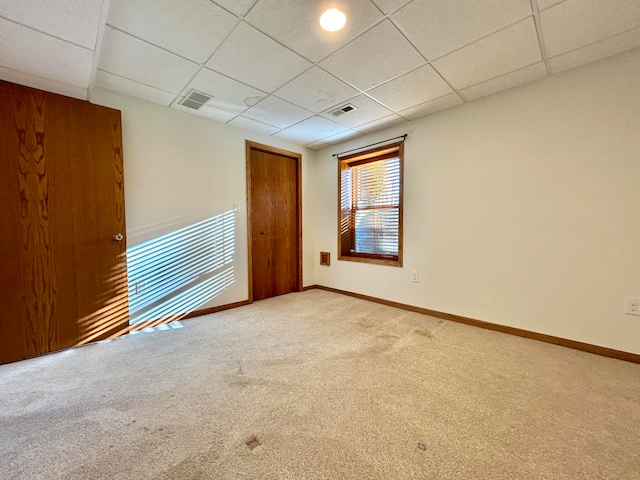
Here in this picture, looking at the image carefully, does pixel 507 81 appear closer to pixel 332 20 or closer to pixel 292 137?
pixel 332 20

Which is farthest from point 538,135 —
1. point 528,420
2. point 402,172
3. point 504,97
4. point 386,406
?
point 386,406

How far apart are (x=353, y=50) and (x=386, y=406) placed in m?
2.40

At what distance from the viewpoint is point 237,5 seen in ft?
4.92

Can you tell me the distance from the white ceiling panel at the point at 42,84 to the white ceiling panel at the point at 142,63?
325 millimetres

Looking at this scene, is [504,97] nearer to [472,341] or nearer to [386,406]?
[472,341]

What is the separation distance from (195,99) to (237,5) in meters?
1.33

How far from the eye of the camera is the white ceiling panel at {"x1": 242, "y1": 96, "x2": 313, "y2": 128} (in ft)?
8.70

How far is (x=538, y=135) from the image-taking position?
2.28 metres

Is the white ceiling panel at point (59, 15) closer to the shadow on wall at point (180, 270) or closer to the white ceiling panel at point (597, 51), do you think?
the shadow on wall at point (180, 270)

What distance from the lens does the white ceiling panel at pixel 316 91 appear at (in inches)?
86.7


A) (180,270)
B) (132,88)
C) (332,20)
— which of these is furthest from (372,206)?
(132,88)

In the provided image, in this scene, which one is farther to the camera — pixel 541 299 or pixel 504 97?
pixel 504 97

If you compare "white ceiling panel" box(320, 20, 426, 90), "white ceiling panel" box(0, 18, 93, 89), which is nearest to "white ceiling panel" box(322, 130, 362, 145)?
"white ceiling panel" box(320, 20, 426, 90)

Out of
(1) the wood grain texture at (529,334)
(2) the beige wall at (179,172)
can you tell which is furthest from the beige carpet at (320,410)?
(2) the beige wall at (179,172)
